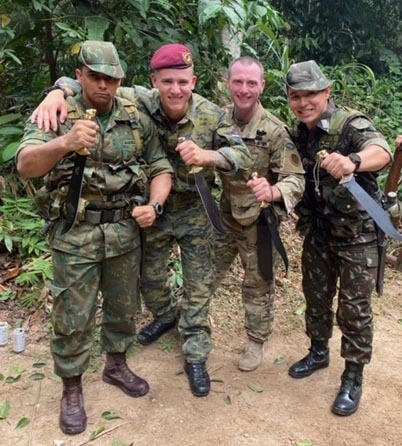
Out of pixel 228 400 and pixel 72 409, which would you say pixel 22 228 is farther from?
pixel 228 400

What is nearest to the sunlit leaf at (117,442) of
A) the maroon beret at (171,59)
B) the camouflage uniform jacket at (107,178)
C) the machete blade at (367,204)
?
the camouflage uniform jacket at (107,178)

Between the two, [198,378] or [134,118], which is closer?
A: [134,118]

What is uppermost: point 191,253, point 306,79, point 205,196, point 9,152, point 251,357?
point 306,79

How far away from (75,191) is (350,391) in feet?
7.31

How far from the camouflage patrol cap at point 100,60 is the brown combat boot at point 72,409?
6.01 feet

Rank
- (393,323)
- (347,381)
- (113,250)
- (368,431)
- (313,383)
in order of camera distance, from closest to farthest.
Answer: (113,250), (368,431), (347,381), (313,383), (393,323)

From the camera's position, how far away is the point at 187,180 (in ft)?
11.2

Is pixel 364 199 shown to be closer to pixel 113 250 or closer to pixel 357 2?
pixel 113 250

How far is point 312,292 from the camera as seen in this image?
3.55 metres

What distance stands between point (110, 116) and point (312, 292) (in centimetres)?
183

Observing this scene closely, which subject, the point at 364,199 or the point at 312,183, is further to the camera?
the point at 312,183

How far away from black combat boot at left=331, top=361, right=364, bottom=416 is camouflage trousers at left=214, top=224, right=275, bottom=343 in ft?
2.27

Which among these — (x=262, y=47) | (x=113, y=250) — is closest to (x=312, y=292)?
(x=113, y=250)

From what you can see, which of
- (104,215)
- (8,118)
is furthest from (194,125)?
(8,118)
